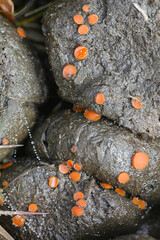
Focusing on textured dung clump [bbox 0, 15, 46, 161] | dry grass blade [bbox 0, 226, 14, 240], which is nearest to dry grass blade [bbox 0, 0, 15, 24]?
textured dung clump [bbox 0, 15, 46, 161]

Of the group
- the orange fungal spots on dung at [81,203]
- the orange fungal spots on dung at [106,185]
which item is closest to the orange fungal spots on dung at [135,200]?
the orange fungal spots on dung at [106,185]

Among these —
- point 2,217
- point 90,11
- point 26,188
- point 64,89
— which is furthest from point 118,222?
point 90,11

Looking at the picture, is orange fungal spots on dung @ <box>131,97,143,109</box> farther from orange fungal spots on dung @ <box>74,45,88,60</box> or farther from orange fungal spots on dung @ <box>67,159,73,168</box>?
orange fungal spots on dung @ <box>67,159,73,168</box>

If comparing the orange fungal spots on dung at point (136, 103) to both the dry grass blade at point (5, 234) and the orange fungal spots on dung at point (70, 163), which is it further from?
the dry grass blade at point (5, 234)

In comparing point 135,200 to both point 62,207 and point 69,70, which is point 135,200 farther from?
point 69,70

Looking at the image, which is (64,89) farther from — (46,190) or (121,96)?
(46,190)

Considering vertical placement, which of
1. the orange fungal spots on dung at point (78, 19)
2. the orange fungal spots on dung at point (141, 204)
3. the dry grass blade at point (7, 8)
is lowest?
the orange fungal spots on dung at point (141, 204)
